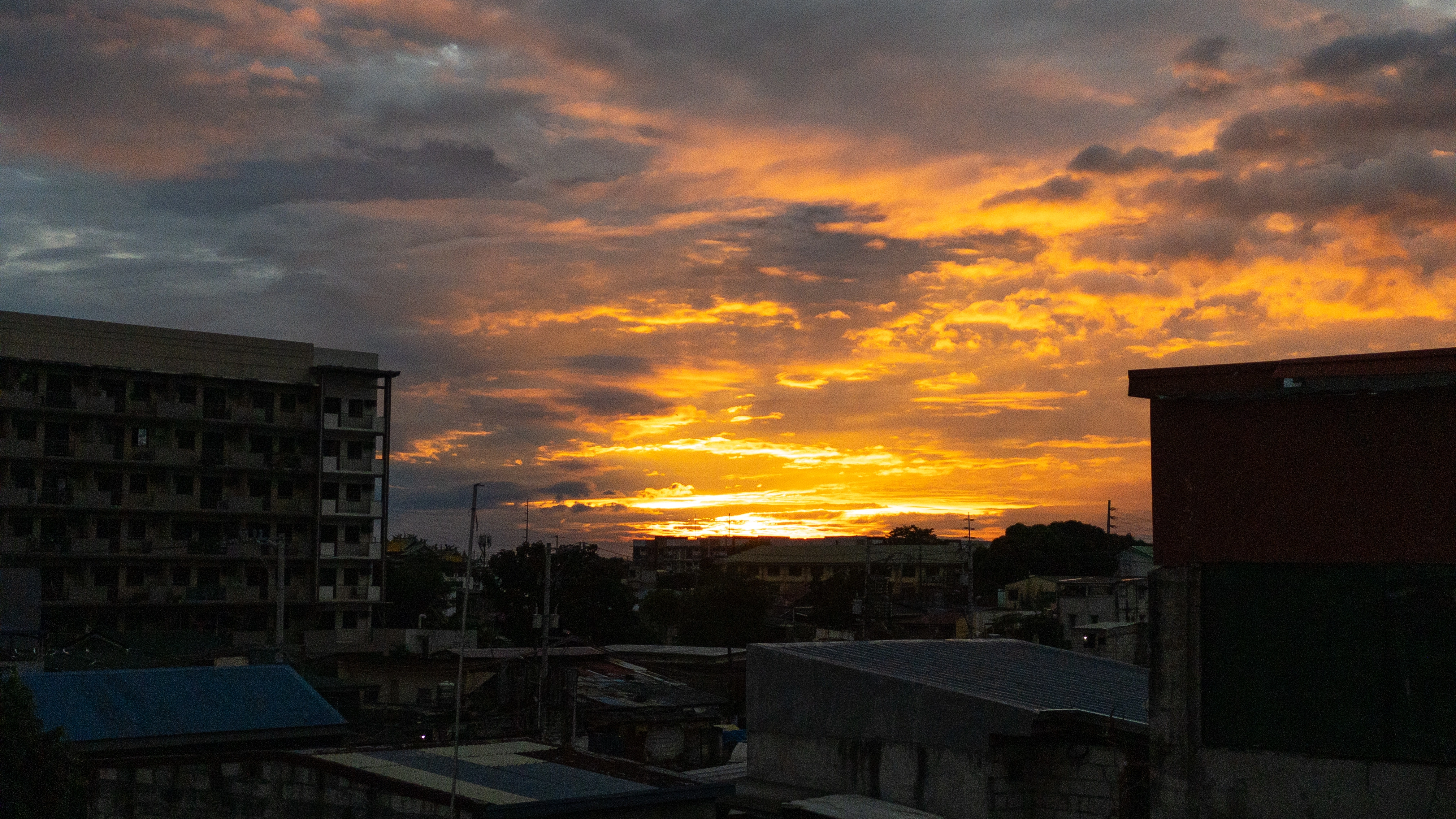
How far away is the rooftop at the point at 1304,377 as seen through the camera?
13258 mm

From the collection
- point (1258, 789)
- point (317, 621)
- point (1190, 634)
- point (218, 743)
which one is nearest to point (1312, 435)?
point (1190, 634)

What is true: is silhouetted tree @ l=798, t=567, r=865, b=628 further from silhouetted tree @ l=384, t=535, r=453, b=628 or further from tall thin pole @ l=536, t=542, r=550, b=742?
tall thin pole @ l=536, t=542, r=550, b=742

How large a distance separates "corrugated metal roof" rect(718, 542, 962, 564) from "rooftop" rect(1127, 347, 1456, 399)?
116 metres

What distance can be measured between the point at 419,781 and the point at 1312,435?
50.9 ft

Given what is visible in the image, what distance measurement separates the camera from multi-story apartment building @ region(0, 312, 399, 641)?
239 ft

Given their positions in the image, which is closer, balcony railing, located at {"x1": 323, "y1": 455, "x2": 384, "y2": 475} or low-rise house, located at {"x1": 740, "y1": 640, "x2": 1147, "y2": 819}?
low-rise house, located at {"x1": 740, "y1": 640, "x2": 1147, "y2": 819}

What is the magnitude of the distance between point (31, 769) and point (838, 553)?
12749 centimetres

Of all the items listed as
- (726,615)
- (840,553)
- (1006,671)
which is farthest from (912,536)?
(1006,671)

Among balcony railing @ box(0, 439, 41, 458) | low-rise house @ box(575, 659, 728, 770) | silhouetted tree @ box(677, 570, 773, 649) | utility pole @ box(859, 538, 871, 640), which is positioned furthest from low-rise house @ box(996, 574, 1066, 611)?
balcony railing @ box(0, 439, 41, 458)

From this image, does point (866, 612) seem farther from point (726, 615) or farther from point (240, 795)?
point (240, 795)

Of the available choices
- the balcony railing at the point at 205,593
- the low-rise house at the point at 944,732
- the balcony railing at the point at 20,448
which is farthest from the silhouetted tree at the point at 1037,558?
the low-rise house at the point at 944,732

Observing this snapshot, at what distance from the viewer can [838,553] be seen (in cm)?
14775

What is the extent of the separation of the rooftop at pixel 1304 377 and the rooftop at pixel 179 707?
70.4 ft

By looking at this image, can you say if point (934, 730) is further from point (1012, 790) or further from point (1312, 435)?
point (1312, 435)
